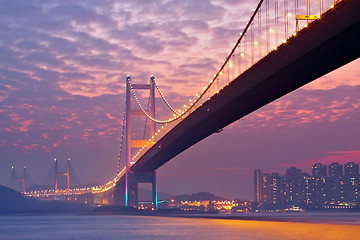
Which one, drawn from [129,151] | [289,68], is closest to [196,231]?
[289,68]

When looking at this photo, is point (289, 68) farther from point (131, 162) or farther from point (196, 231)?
point (131, 162)


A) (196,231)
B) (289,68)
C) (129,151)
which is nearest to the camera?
(289,68)

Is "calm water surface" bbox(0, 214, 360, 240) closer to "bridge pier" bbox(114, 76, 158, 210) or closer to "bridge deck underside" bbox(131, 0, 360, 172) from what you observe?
"bridge deck underside" bbox(131, 0, 360, 172)

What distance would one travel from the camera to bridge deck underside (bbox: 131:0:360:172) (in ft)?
86.3

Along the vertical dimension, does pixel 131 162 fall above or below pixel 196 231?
above

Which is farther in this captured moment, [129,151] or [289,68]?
[129,151]

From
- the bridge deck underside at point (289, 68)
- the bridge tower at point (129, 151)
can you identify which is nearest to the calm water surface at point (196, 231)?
the bridge deck underside at point (289, 68)

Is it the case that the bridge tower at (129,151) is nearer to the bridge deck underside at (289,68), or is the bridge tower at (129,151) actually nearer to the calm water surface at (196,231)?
the calm water surface at (196,231)

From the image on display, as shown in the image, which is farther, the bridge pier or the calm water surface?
the bridge pier

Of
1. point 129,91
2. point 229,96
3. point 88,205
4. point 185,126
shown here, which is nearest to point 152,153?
point 185,126

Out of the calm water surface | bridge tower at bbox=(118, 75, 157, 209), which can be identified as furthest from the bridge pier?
the calm water surface

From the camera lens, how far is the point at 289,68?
32656 millimetres

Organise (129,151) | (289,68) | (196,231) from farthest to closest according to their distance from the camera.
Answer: (129,151) < (196,231) < (289,68)

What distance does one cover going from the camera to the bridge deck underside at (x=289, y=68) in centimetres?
2631
